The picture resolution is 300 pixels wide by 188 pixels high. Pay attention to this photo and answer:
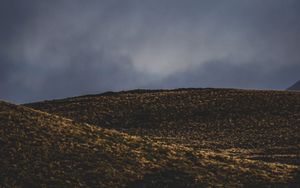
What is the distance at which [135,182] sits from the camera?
39.8 meters

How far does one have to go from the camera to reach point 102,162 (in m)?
42.8

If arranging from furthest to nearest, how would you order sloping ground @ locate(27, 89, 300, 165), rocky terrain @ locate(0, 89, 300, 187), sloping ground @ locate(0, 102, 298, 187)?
sloping ground @ locate(27, 89, 300, 165), rocky terrain @ locate(0, 89, 300, 187), sloping ground @ locate(0, 102, 298, 187)

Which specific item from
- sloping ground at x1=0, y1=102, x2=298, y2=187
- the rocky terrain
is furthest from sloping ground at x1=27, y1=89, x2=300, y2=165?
sloping ground at x1=0, y1=102, x2=298, y2=187

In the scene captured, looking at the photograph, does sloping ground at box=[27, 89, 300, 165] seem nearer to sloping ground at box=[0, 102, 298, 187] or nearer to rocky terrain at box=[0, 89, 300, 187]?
rocky terrain at box=[0, 89, 300, 187]

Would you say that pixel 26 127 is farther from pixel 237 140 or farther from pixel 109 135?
pixel 237 140

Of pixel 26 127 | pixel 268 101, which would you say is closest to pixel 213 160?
pixel 26 127

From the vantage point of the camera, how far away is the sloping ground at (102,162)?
3997 centimetres

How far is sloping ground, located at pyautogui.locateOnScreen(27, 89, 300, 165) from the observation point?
66750 mm

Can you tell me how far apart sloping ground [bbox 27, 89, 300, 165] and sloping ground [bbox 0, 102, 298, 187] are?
1234 cm

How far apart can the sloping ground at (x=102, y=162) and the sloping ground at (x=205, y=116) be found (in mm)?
12344

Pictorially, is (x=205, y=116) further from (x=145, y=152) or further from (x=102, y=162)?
(x=102, y=162)

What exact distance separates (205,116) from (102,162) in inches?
1552

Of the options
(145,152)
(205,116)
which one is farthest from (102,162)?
(205,116)

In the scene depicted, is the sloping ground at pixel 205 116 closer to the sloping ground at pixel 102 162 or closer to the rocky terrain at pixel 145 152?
the rocky terrain at pixel 145 152
